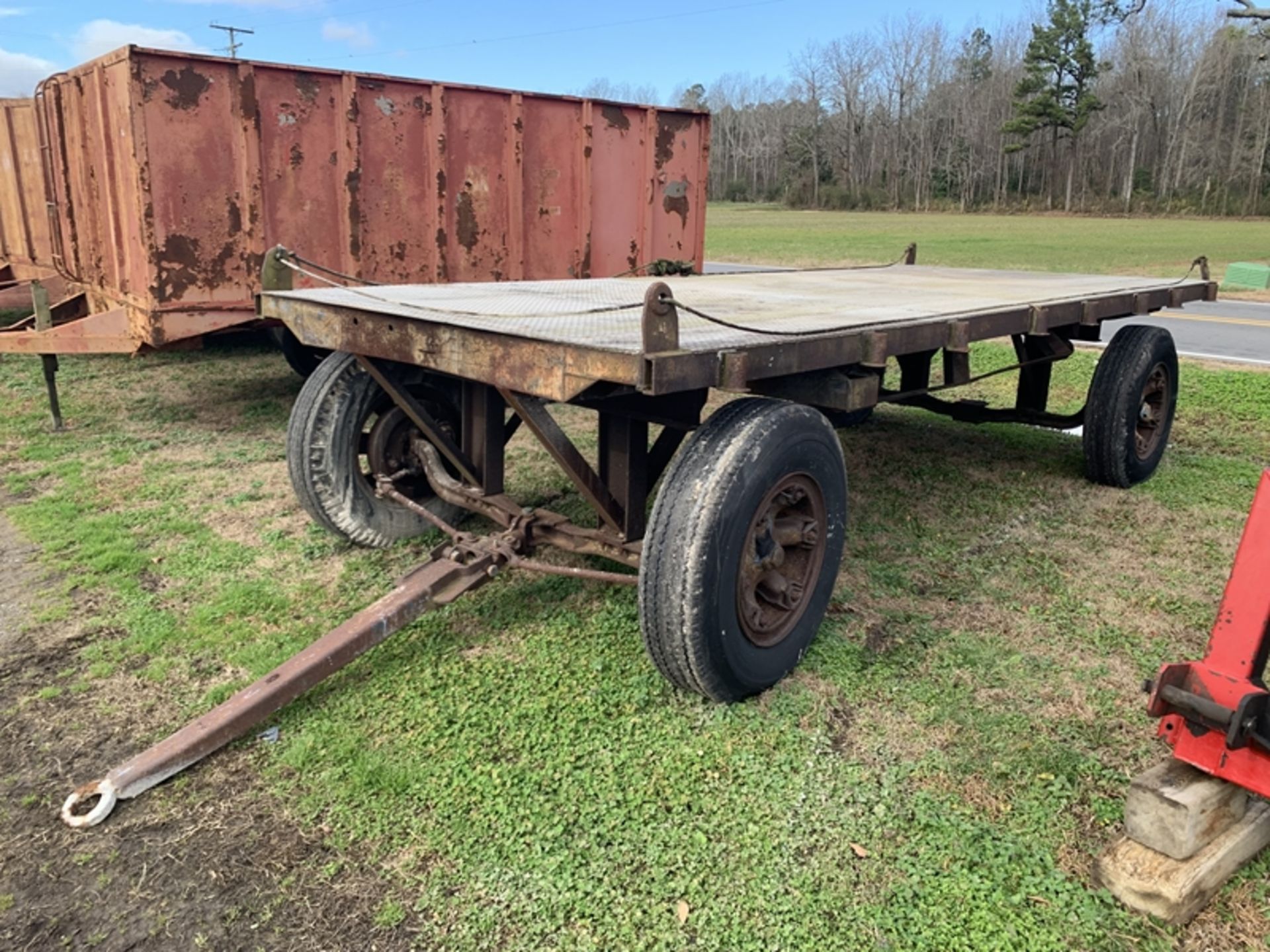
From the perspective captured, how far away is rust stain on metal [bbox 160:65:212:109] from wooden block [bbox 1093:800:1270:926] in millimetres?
6481

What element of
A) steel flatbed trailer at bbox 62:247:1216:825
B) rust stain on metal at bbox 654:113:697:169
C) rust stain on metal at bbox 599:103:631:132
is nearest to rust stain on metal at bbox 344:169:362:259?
rust stain on metal at bbox 599:103:631:132

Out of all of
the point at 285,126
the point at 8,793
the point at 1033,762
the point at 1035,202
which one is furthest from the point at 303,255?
the point at 1035,202

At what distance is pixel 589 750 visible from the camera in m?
3.18

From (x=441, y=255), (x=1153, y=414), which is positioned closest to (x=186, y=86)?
(x=441, y=255)

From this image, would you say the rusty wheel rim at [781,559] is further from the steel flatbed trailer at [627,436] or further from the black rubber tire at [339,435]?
the black rubber tire at [339,435]

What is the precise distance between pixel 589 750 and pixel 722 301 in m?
2.22

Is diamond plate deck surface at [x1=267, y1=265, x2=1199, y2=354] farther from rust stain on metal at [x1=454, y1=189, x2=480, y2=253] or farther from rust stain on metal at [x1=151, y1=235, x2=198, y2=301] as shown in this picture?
rust stain on metal at [x1=151, y1=235, x2=198, y2=301]

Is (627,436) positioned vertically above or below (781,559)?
above

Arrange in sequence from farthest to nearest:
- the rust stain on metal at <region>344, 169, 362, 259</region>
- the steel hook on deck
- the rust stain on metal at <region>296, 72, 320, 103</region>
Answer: the rust stain on metal at <region>344, 169, 362, 259</region> < the rust stain on metal at <region>296, 72, 320, 103</region> < the steel hook on deck

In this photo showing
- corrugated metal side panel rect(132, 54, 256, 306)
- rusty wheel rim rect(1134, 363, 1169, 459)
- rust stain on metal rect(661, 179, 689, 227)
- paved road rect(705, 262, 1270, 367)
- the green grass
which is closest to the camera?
rusty wheel rim rect(1134, 363, 1169, 459)

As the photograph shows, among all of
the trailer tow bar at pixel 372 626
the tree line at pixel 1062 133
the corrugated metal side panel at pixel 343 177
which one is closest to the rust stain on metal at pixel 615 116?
the corrugated metal side panel at pixel 343 177

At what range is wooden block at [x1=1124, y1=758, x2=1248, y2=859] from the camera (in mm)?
2529

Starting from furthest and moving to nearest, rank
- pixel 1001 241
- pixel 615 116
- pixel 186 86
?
1. pixel 1001 241
2. pixel 615 116
3. pixel 186 86

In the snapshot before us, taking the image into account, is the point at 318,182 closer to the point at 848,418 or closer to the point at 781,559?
the point at 848,418
